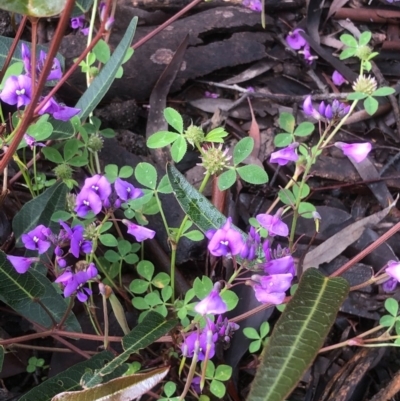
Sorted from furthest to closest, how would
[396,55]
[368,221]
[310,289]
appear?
[396,55], [368,221], [310,289]

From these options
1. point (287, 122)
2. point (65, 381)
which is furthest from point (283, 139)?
point (65, 381)

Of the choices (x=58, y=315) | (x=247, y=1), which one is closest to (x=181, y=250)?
(x=58, y=315)

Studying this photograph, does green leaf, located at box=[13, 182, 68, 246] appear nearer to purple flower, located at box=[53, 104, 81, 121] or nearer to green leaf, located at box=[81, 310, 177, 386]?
purple flower, located at box=[53, 104, 81, 121]

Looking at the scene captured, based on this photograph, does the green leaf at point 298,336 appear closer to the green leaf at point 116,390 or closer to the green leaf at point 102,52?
the green leaf at point 116,390

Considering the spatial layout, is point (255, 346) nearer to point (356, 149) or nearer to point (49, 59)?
point (356, 149)

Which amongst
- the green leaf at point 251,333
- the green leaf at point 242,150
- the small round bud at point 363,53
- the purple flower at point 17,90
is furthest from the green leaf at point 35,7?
the small round bud at point 363,53

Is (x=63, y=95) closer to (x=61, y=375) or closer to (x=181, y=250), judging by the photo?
(x=181, y=250)
